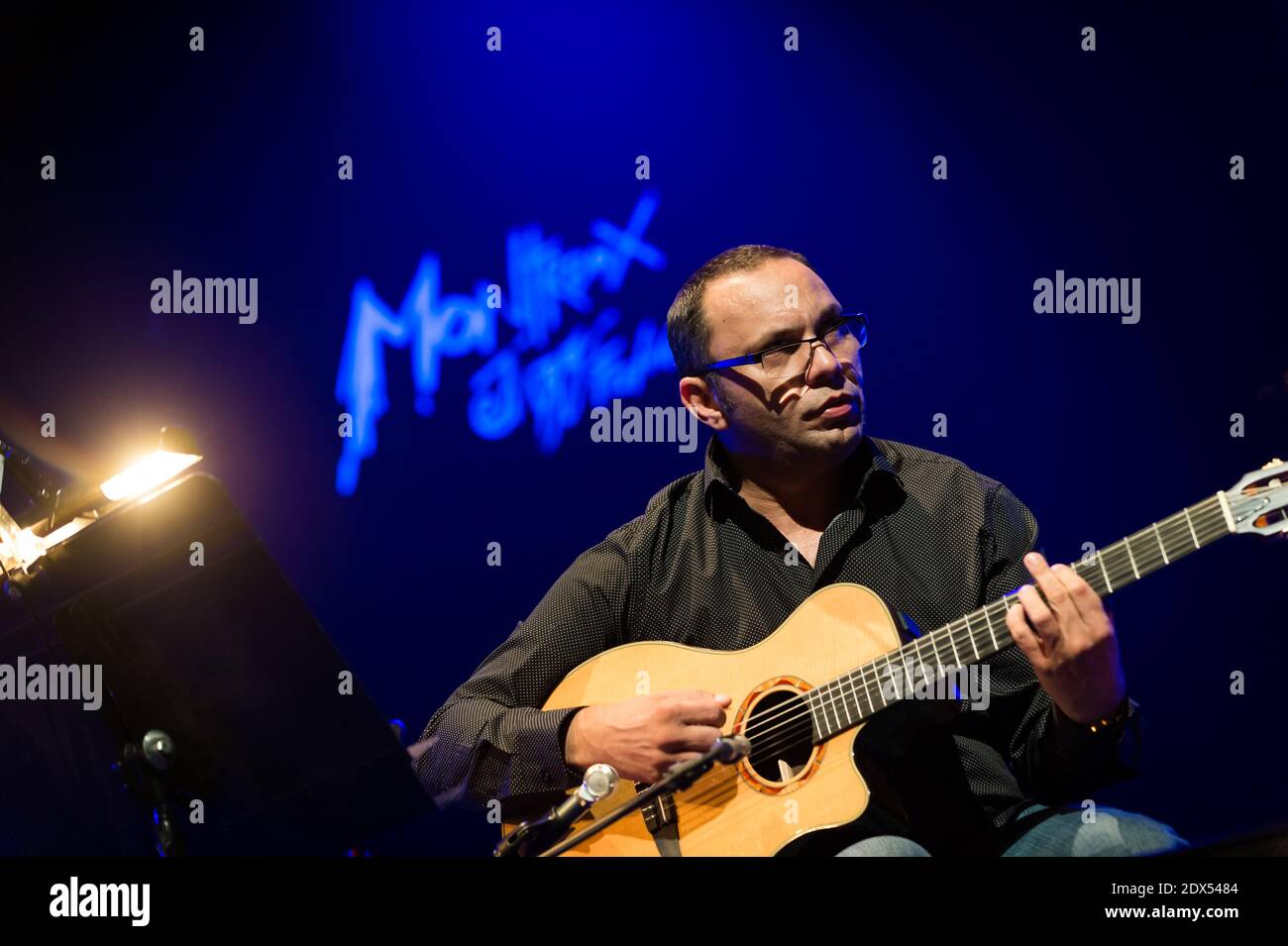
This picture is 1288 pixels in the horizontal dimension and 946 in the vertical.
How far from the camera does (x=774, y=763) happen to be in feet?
8.87

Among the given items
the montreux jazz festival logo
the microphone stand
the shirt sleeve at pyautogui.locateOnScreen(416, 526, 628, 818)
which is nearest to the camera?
the microphone stand

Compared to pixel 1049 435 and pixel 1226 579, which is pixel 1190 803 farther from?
pixel 1049 435

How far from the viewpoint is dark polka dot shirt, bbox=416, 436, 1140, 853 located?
268 cm

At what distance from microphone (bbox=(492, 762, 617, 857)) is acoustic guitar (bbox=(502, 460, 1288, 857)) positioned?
0.17m

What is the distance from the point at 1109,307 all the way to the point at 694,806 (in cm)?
236

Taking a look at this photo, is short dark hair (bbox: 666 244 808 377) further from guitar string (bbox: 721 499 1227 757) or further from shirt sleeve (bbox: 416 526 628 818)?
guitar string (bbox: 721 499 1227 757)

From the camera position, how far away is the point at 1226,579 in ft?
12.9

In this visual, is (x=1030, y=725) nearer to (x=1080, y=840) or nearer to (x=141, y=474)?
(x=1080, y=840)

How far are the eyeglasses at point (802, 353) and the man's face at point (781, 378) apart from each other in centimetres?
1

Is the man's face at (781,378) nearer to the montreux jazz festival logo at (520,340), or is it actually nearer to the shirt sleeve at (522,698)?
the shirt sleeve at (522,698)

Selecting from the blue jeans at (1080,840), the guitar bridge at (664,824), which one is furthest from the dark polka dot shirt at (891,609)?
the guitar bridge at (664,824)

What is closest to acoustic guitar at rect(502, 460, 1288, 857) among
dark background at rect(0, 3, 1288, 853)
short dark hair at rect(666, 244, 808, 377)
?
short dark hair at rect(666, 244, 808, 377)
